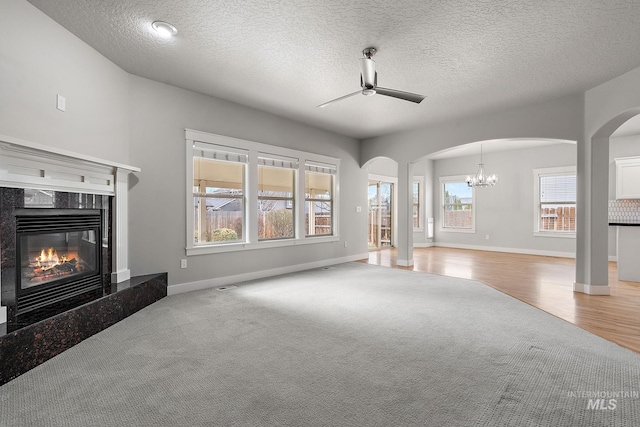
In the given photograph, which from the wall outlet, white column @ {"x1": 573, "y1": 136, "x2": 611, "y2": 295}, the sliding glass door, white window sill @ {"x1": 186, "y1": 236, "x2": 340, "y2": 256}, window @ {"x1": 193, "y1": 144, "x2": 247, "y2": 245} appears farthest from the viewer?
the sliding glass door

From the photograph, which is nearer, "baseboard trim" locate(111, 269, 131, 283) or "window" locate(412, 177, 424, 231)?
"baseboard trim" locate(111, 269, 131, 283)

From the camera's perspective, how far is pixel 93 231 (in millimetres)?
3344

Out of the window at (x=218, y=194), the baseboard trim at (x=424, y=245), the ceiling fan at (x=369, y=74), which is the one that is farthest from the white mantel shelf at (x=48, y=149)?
the baseboard trim at (x=424, y=245)

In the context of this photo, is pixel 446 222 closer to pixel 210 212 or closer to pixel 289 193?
pixel 289 193

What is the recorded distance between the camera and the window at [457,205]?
31.7 feet

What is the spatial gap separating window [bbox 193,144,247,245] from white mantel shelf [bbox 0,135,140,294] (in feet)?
3.29

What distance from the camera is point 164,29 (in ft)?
9.45

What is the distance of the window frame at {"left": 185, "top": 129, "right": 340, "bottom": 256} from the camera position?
441 cm

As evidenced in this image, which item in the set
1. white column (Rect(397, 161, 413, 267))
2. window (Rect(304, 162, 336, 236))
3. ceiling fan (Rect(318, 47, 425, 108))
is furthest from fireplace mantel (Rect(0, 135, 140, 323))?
white column (Rect(397, 161, 413, 267))

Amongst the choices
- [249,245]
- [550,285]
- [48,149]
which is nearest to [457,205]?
[550,285]

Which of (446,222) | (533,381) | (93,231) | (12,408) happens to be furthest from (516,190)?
(12,408)

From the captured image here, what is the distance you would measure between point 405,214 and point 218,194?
397 cm

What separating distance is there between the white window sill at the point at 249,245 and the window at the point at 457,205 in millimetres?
5342

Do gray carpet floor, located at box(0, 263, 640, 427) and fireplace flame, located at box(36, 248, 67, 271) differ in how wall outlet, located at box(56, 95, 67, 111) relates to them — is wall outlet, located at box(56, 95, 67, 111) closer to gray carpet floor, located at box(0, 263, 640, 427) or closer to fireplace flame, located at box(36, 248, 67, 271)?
fireplace flame, located at box(36, 248, 67, 271)
